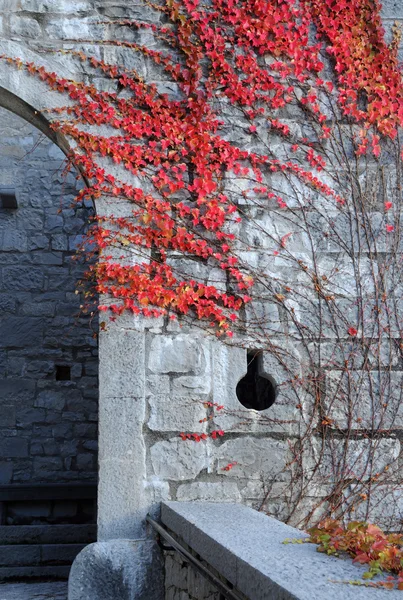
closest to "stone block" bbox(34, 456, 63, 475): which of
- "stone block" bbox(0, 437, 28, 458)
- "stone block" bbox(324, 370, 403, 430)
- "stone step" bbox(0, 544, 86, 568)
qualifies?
"stone block" bbox(0, 437, 28, 458)

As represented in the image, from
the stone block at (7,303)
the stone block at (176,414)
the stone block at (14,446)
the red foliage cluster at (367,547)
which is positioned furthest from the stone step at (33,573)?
the red foliage cluster at (367,547)

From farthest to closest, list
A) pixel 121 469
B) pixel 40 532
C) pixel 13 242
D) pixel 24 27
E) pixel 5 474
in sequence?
pixel 13 242
pixel 5 474
pixel 40 532
pixel 24 27
pixel 121 469

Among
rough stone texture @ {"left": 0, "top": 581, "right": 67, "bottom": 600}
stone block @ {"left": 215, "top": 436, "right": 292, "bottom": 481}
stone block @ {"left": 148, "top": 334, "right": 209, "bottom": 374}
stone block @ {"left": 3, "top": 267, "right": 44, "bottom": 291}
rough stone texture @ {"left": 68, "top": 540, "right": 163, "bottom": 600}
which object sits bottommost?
rough stone texture @ {"left": 0, "top": 581, "right": 67, "bottom": 600}

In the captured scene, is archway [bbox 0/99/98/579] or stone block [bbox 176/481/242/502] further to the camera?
archway [bbox 0/99/98/579]

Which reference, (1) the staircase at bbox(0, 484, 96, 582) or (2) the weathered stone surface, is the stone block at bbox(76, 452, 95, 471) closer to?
(1) the staircase at bbox(0, 484, 96, 582)

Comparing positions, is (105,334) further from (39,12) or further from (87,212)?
(87,212)

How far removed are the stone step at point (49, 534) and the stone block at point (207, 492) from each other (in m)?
2.69

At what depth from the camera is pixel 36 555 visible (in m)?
5.53

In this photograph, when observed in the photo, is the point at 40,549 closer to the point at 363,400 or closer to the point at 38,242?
the point at 38,242

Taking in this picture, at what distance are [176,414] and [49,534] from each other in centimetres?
300

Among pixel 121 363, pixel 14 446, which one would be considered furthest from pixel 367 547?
pixel 14 446

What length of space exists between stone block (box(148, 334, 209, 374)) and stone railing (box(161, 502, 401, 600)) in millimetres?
638

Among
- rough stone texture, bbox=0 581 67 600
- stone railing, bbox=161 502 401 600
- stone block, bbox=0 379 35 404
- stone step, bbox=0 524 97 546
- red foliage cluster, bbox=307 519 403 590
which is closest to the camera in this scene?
stone railing, bbox=161 502 401 600

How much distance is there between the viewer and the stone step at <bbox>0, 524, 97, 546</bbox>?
578 centimetres
